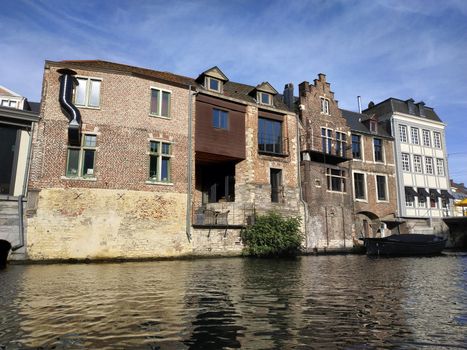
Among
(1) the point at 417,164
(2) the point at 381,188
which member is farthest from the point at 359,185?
(1) the point at 417,164

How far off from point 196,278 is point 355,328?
6737 millimetres

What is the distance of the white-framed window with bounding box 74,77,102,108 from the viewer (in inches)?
748

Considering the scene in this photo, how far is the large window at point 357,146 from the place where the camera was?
31.6 metres

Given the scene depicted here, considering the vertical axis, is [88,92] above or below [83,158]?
above

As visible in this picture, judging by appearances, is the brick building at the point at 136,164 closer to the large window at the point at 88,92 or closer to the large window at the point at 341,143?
the large window at the point at 88,92

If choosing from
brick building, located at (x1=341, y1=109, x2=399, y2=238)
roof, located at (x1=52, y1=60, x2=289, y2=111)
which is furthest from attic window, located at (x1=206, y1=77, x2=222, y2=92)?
brick building, located at (x1=341, y1=109, x2=399, y2=238)

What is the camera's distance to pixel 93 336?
192 inches

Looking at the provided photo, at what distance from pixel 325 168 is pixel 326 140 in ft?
8.86

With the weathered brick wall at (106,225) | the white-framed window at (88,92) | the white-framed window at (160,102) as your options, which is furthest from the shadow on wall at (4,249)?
the white-framed window at (160,102)

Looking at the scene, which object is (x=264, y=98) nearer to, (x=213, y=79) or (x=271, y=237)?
(x=213, y=79)

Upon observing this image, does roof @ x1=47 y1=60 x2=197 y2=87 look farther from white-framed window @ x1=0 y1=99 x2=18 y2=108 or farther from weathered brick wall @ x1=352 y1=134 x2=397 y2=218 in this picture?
weathered brick wall @ x1=352 y1=134 x2=397 y2=218

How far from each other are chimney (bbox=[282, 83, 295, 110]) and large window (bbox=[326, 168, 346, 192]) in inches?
241

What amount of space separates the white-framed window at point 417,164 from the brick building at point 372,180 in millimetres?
2962

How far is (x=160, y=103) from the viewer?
2080 cm
